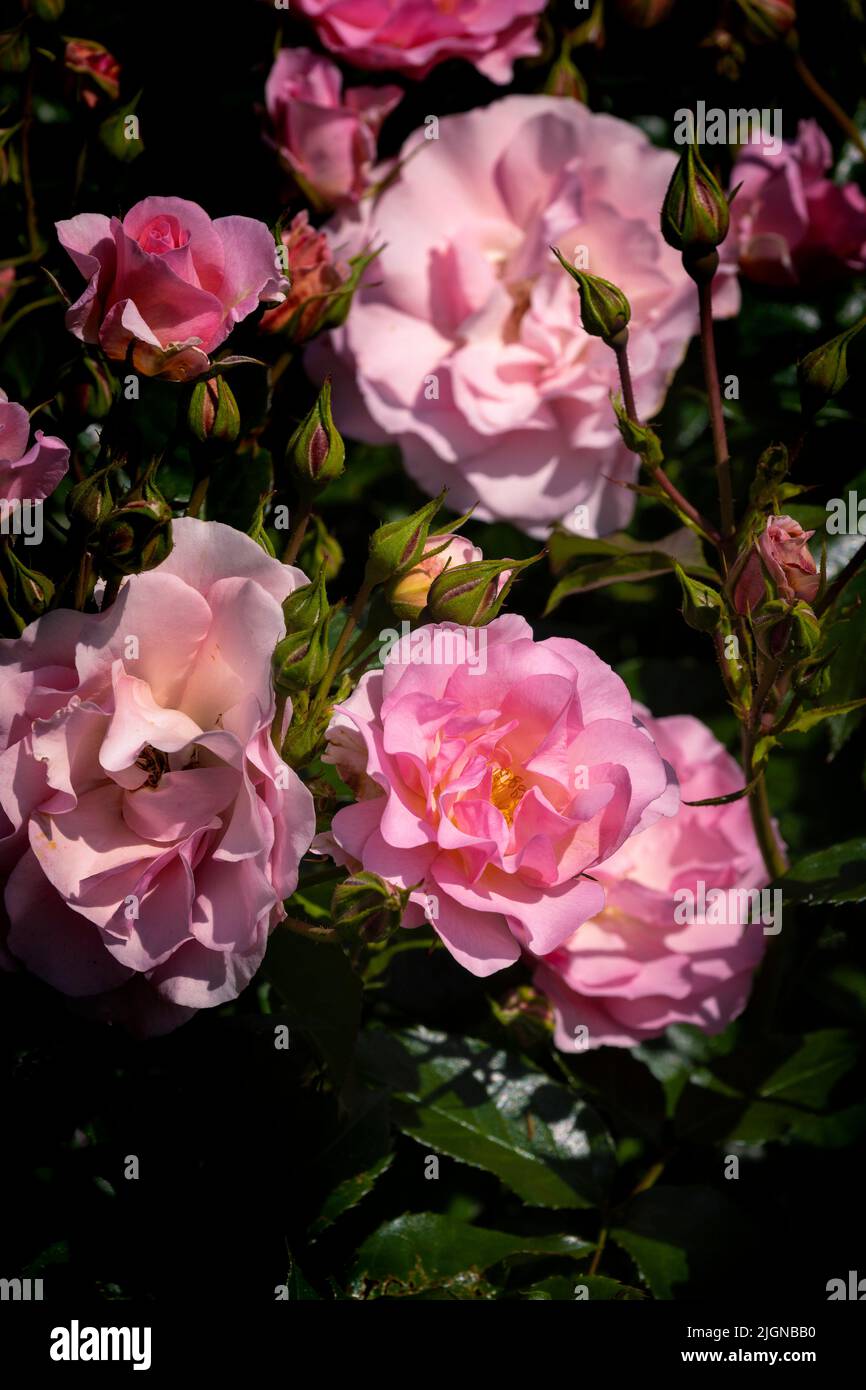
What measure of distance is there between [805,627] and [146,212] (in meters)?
0.43

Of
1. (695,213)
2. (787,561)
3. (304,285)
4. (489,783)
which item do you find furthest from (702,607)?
(304,285)

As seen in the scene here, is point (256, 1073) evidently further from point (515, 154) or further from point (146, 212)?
point (515, 154)

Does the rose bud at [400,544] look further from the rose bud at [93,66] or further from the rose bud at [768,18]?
the rose bud at [768,18]

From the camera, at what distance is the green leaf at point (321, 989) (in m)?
0.79

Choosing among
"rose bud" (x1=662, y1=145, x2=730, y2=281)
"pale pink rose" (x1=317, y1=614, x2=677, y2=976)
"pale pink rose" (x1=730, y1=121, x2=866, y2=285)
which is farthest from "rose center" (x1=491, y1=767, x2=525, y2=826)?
"pale pink rose" (x1=730, y1=121, x2=866, y2=285)

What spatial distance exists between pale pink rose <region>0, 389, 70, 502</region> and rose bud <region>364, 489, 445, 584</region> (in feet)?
0.58

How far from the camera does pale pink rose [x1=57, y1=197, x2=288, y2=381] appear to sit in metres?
0.74

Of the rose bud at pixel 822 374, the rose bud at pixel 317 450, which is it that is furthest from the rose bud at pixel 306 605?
the rose bud at pixel 822 374

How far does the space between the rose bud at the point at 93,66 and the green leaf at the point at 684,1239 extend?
0.93 m

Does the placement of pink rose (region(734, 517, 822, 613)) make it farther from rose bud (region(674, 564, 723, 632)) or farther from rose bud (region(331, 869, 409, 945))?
rose bud (region(331, 869, 409, 945))

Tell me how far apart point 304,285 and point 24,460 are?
296 mm

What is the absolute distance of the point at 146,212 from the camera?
758 millimetres

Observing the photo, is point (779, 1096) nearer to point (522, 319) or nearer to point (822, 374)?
point (822, 374)
